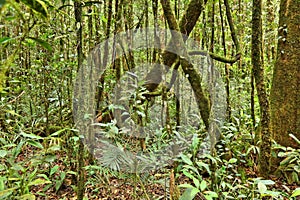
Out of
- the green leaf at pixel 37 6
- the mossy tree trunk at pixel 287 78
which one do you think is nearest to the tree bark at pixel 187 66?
the mossy tree trunk at pixel 287 78

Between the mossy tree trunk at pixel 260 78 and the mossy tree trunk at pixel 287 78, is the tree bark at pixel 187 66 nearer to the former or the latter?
the mossy tree trunk at pixel 260 78

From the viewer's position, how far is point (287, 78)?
11.2 ft

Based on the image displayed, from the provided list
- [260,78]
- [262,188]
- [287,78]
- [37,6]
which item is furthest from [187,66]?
[37,6]

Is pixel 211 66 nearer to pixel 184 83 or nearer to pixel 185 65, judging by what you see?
pixel 185 65

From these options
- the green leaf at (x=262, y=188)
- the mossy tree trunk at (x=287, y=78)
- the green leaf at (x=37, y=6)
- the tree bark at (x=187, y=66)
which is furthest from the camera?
the mossy tree trunk at (x=287, y=78)

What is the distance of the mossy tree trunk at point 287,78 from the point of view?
132 inches

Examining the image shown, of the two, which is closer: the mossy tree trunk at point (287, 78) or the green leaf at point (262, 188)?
the green leaf at point (262, 188)

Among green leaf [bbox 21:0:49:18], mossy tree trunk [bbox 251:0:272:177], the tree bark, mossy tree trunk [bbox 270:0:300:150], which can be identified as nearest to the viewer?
green leaf [bbox 21:0:49:18]

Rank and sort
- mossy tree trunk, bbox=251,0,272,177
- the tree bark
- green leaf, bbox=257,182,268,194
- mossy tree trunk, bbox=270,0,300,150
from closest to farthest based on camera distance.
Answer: green leaf, bbox=257,182,268,194
mossy tree trunk, bbox=251,0,272,177
the tree bark
mossy tree trunk, bbox=270,0,300,150

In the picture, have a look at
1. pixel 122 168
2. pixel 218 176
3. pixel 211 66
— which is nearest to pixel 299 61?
pixel 211 66

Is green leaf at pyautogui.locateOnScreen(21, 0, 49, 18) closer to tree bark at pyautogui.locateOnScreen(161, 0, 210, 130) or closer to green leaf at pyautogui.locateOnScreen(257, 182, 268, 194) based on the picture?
green leaf at pyautogui.locateOnScreen(257, 182, 268, 194)

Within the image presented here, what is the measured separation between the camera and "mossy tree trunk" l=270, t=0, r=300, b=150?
3.35 m

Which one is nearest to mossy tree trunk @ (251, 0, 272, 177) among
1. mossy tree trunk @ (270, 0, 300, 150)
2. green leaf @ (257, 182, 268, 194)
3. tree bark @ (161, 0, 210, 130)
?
mossy tree trunk @ (270, 0, 300, 150)

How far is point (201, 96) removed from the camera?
3.28 metres
